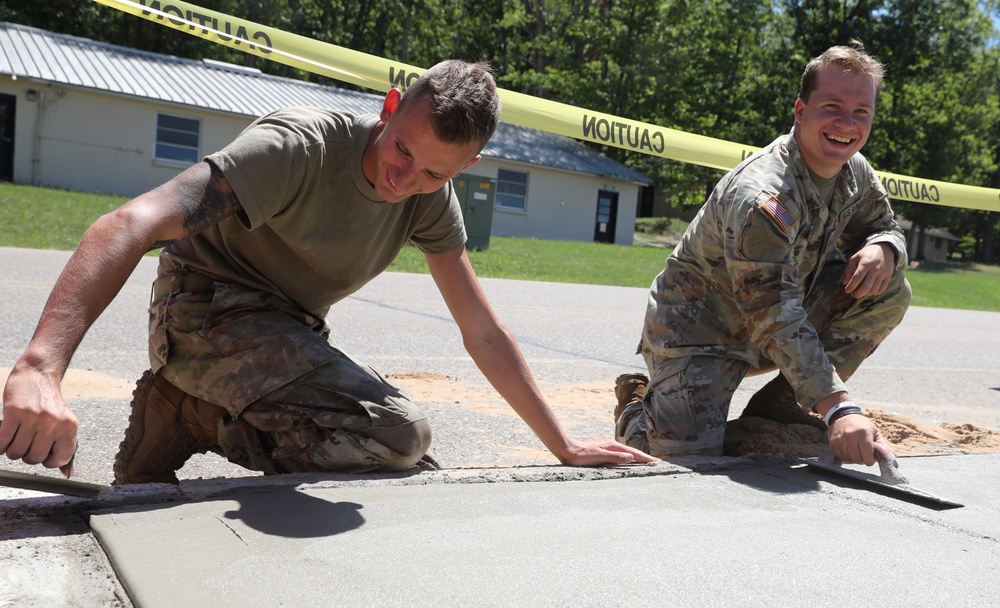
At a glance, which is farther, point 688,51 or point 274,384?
point 688,51

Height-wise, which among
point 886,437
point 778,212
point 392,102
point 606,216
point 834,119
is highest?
point 606,216

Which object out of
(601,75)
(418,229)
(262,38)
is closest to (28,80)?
(262,38)

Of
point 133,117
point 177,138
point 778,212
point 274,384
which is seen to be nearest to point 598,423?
point 778,212

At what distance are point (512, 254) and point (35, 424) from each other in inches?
649

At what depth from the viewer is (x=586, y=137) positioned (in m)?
6.65

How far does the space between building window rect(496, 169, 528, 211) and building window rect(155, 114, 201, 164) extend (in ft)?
29.0

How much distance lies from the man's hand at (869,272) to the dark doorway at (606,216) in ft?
87.7

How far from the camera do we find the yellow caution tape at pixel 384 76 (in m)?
5.73

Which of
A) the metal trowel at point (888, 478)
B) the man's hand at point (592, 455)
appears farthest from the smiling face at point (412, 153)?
the metal trowel at point (888, 478)

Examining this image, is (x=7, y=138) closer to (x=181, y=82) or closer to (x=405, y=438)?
(x=181, y=82)

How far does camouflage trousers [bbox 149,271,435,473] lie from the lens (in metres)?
2.74

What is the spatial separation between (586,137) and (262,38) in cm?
233

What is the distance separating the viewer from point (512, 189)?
1106 inches

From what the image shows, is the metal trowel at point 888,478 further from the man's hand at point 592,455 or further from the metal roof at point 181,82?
the metal roof at point 181,82
